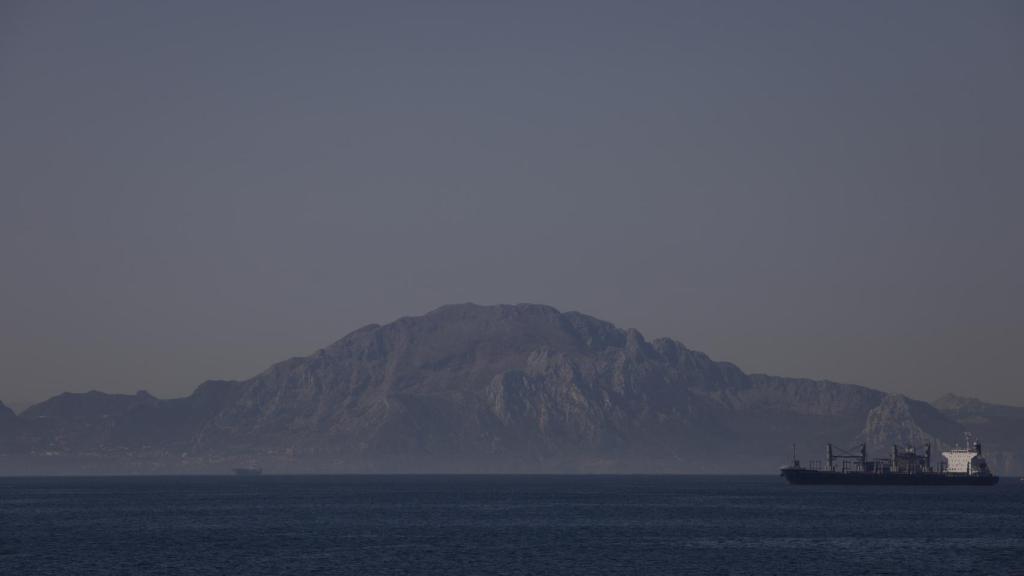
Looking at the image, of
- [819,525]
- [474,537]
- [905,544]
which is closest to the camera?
[905,544]

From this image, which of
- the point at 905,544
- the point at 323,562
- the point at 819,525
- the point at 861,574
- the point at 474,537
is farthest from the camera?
the point at 819,525

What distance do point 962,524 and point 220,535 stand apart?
106024mm

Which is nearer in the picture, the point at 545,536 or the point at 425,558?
the point at 425,558

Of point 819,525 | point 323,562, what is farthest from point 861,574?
point 819,525

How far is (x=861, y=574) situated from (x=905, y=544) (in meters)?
33.5

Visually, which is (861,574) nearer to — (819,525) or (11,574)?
(819,525)

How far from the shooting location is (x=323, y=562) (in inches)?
5207

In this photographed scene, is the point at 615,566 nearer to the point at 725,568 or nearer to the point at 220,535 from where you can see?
the point at 725,568

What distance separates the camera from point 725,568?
128875 millimetres

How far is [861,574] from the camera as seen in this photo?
12275cm

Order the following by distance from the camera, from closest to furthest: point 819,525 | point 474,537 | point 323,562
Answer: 1. point 323,562
2. point 474,537
3. point 819,525

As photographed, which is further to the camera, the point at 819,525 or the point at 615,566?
the point at 819,525

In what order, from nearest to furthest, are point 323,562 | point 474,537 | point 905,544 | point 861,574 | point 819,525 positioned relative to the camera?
point 861,574 < point 323,562 < point 905,544 < point 474,537 < point 819,525

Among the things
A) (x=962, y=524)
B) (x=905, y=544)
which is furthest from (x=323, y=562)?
(x=962, y=524)
